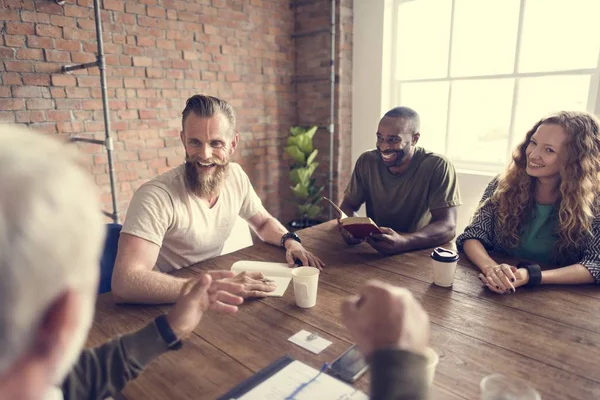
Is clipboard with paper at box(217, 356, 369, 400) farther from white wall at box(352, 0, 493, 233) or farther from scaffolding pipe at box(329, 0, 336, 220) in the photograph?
scaffolding pipe at box(329, 0, 336, 220)

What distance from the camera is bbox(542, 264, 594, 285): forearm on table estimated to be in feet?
4.67

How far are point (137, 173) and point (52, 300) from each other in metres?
3.14

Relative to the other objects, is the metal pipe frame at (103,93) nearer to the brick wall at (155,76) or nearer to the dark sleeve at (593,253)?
the brick wall at (155,76)

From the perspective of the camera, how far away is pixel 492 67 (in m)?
3.57

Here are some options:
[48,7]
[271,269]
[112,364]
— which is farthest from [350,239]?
[48,7]

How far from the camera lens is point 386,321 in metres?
0.62

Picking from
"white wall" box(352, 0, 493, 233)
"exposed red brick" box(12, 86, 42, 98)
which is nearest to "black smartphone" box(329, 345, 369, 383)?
"exposed red brick" box(12, 86, 42, 98)

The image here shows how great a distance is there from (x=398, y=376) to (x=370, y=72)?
153 inches

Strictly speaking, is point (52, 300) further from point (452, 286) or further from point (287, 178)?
point (287, 178)

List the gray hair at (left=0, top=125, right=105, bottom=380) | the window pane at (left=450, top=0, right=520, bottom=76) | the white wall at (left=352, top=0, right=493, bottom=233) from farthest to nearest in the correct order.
A: the white wall at (left=352, top=0, right=493, bottom=233) → the window pane at (left=450, top=0, right=520, bottom=76) → the gray hair at (left=0, top=125, right=105, bottom=380)

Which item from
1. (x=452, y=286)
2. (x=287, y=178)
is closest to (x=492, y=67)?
(x=287, y=178)

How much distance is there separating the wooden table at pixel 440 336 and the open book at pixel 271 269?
0.08 metres

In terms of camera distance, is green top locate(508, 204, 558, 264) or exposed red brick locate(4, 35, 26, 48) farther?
exposed red brick locate(4, 35, 26, 48)

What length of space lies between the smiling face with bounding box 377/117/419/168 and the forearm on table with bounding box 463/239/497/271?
75cm
